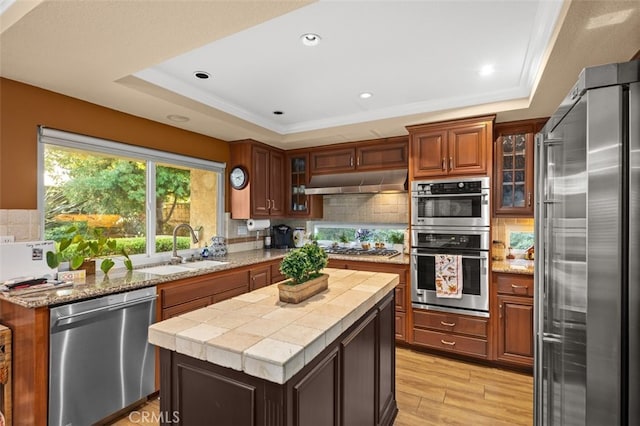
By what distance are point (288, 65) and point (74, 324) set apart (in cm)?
224

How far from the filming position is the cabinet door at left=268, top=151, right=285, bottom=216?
441 cm

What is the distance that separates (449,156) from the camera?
3.28 m

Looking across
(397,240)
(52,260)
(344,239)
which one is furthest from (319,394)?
(344,239)

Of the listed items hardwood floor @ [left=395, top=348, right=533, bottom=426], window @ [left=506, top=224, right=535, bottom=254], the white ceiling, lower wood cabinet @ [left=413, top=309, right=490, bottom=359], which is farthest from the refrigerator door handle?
window @ [left=506, top=224, right=535, bottom=254]

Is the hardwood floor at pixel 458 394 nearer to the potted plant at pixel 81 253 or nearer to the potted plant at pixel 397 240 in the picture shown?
the potted plant at pixel 397 240

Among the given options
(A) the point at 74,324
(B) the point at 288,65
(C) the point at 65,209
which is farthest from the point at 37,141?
(B) the point at 288,65

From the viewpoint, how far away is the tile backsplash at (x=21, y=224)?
2211 millimetres

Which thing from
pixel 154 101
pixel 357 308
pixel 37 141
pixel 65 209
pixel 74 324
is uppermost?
pixel 154 101

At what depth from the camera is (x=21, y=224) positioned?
90.2 inches

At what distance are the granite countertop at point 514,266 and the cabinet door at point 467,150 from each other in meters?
0.92

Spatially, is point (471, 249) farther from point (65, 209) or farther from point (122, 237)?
point (65, 209)

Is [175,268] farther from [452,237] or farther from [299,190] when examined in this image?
[452,237]

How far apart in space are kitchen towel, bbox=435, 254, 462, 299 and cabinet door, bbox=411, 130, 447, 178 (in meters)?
0.86

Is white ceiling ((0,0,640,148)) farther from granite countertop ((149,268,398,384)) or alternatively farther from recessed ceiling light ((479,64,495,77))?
granite countertop ((149,268,398,384))
